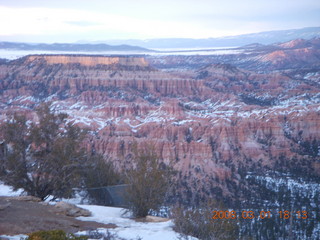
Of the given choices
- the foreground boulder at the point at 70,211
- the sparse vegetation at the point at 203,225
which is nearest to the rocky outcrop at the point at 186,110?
the foreground boulder at the point at 70,211

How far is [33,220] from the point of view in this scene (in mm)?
13344

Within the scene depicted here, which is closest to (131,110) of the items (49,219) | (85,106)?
(85,106)

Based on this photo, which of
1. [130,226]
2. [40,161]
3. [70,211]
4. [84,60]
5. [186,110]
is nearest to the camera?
[130,226]

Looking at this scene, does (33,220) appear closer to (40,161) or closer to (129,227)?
(129,227)

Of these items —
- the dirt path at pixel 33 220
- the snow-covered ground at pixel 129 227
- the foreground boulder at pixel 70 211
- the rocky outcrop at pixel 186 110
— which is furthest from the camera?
the rocky outcrop at pixel 186 110

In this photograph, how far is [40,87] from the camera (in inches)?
3307

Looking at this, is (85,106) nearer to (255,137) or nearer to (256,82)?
(255,137)

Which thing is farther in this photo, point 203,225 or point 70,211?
point 70,211

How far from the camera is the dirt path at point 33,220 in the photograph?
39.7 ft

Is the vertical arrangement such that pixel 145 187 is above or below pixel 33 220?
below

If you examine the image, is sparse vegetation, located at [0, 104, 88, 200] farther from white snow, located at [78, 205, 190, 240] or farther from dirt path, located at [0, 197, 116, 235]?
dirt path, located at [0, 197, 116, 235]

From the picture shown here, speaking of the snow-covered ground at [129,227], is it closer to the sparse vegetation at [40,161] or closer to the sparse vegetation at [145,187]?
the sparse vegetation at [145,187]

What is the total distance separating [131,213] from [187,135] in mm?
33959

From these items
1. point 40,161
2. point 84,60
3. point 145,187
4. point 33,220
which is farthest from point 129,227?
point 84,60
